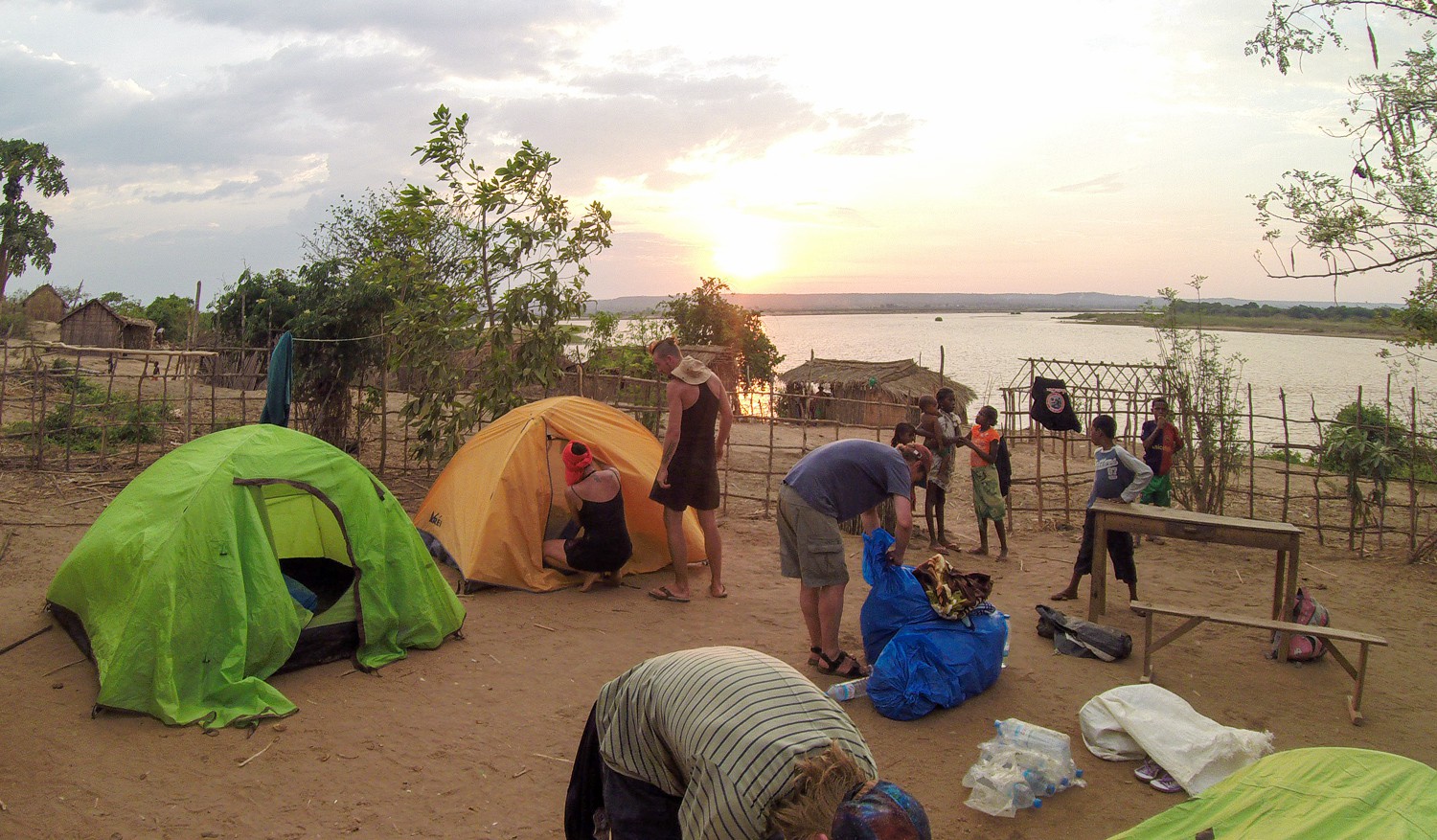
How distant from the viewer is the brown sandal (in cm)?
484

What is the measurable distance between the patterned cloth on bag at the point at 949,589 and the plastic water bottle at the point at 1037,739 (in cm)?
71

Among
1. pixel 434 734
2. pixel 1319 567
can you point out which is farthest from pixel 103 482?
pixel 1319 567

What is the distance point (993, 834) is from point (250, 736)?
3.27 metres

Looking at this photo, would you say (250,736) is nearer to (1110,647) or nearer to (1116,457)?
(1110,647)

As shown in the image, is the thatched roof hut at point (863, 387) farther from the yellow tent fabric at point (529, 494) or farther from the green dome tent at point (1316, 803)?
the green dome tent at point (1316, 803)

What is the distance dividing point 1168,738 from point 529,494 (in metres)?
4.16

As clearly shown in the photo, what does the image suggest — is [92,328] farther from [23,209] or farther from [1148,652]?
[1148,652]

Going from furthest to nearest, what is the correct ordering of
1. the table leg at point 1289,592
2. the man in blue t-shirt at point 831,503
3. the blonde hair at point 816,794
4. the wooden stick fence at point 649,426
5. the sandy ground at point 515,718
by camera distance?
the wooden stick fence at point 649,426
the table leg at point 1289,592
the man in blue t-shirt at point 831,503
the sandy ground at point 515,718
the blonde hair at point 816,794

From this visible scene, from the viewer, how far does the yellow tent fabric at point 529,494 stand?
618 centimetres

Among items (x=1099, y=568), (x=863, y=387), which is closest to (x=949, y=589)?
(x=1099, y=568)

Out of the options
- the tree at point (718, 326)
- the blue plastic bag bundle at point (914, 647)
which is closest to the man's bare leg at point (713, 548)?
the blue plastic bag bundle at point (914, 647)

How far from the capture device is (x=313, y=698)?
14.6 ft

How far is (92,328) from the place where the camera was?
21438 mm

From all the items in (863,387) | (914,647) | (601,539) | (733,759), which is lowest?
(914,647)
